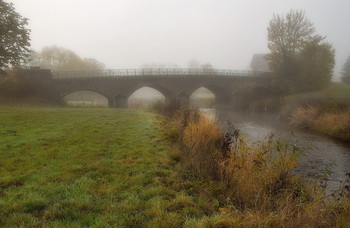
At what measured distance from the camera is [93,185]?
6.09 metres

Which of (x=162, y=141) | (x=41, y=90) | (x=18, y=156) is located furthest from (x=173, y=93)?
(x=18, y=156)

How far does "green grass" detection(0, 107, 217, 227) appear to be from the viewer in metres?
4.64

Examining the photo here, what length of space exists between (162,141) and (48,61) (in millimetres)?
66473

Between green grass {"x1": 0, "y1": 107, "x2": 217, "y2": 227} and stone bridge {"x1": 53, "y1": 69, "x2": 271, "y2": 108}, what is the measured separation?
25650mm

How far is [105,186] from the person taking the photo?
6.03 m

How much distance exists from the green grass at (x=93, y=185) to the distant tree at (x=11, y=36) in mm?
21187

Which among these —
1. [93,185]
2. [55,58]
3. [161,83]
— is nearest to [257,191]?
[93,185]

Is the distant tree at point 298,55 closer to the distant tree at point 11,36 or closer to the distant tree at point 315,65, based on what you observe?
the distant tree at point 315,65

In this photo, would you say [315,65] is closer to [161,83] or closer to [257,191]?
[161,83]

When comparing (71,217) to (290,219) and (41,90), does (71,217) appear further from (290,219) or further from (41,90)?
(41,90)

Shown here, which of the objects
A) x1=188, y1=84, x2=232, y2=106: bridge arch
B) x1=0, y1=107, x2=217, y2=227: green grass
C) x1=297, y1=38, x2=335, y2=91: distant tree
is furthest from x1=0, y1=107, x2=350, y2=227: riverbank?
x1=188, y1=84, x2=232, y2=106: bridge arch

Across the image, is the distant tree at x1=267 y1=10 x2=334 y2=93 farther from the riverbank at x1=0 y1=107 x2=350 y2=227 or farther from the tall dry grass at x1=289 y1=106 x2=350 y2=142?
the riverbank at x1=0 y1=107 x2=350 y2=227

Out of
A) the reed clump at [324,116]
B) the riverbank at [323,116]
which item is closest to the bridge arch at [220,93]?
the riverbank at [323,116]

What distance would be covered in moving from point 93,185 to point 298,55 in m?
44.9
